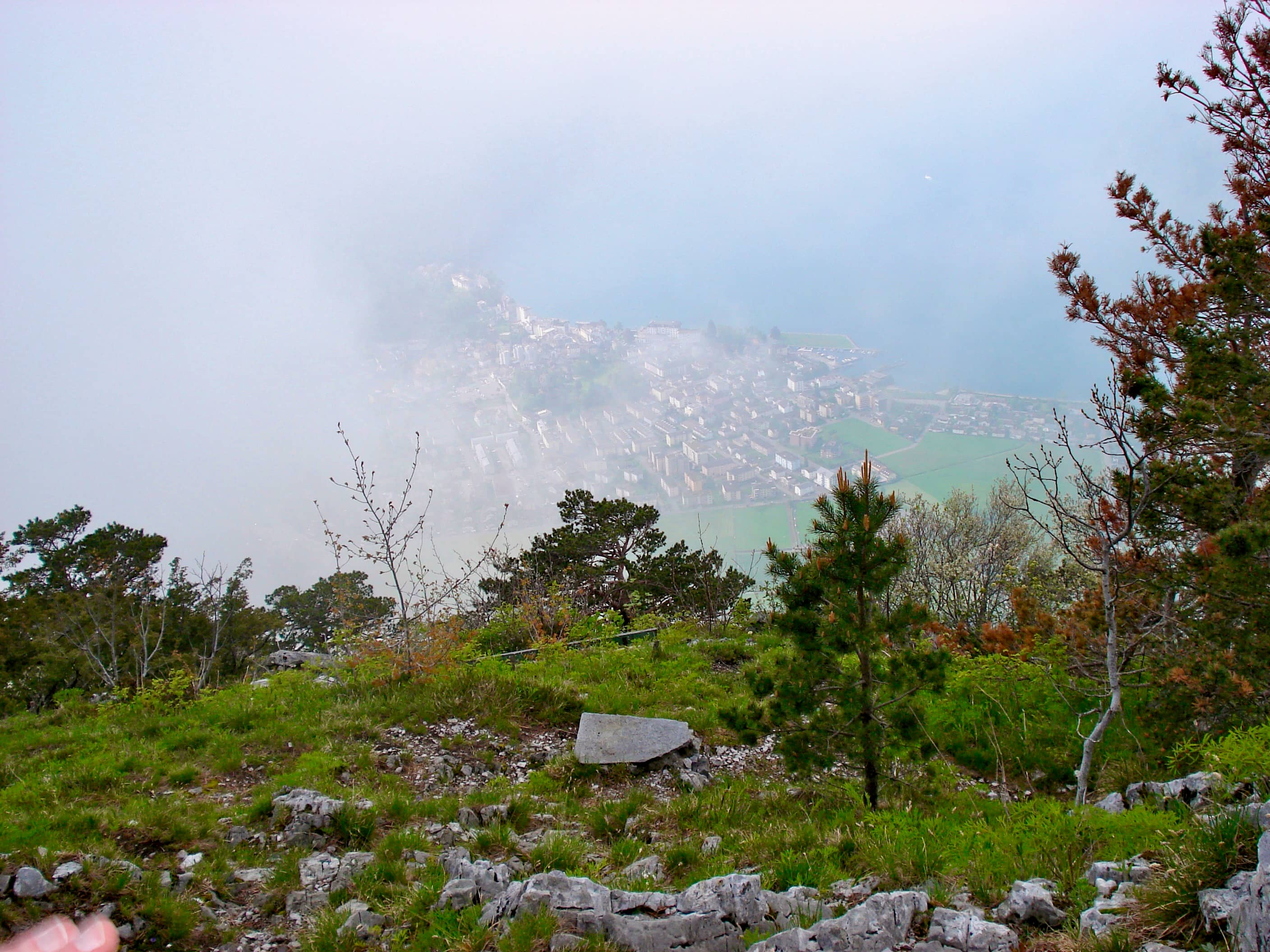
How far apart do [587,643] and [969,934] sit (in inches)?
408

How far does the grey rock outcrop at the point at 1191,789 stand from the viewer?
4.24 m

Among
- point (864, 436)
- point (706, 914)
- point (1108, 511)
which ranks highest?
point (864, 436)

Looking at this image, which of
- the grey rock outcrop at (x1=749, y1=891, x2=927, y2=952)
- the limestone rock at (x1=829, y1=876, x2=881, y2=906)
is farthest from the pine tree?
the grey rock outcrop at (x1=749, y1=891, x2=927, y2=952)

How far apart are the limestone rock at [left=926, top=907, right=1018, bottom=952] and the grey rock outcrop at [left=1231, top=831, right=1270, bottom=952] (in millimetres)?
929

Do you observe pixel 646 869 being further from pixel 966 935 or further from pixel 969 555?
pixel 969 555

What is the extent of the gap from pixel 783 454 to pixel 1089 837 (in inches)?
3468

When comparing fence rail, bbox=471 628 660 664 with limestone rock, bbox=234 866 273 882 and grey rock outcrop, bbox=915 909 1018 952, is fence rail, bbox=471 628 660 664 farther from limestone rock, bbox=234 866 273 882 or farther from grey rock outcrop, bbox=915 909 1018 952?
grey rock outcrop, bbox=915 909 1018 952

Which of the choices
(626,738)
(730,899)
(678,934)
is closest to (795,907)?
(730,899)

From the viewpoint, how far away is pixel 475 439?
15225 centimetres

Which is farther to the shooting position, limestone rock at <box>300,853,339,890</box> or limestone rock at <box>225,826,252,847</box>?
limestone rock at <box>225,826,252,847</box>

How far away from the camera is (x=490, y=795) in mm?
6594

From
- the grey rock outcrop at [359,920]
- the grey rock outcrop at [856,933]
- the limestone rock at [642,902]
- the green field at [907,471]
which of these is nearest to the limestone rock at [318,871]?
the grey rock outcrop at [359,920]

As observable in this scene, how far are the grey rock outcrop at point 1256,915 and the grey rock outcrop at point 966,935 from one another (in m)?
0.93

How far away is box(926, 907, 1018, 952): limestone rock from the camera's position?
3160 mm
